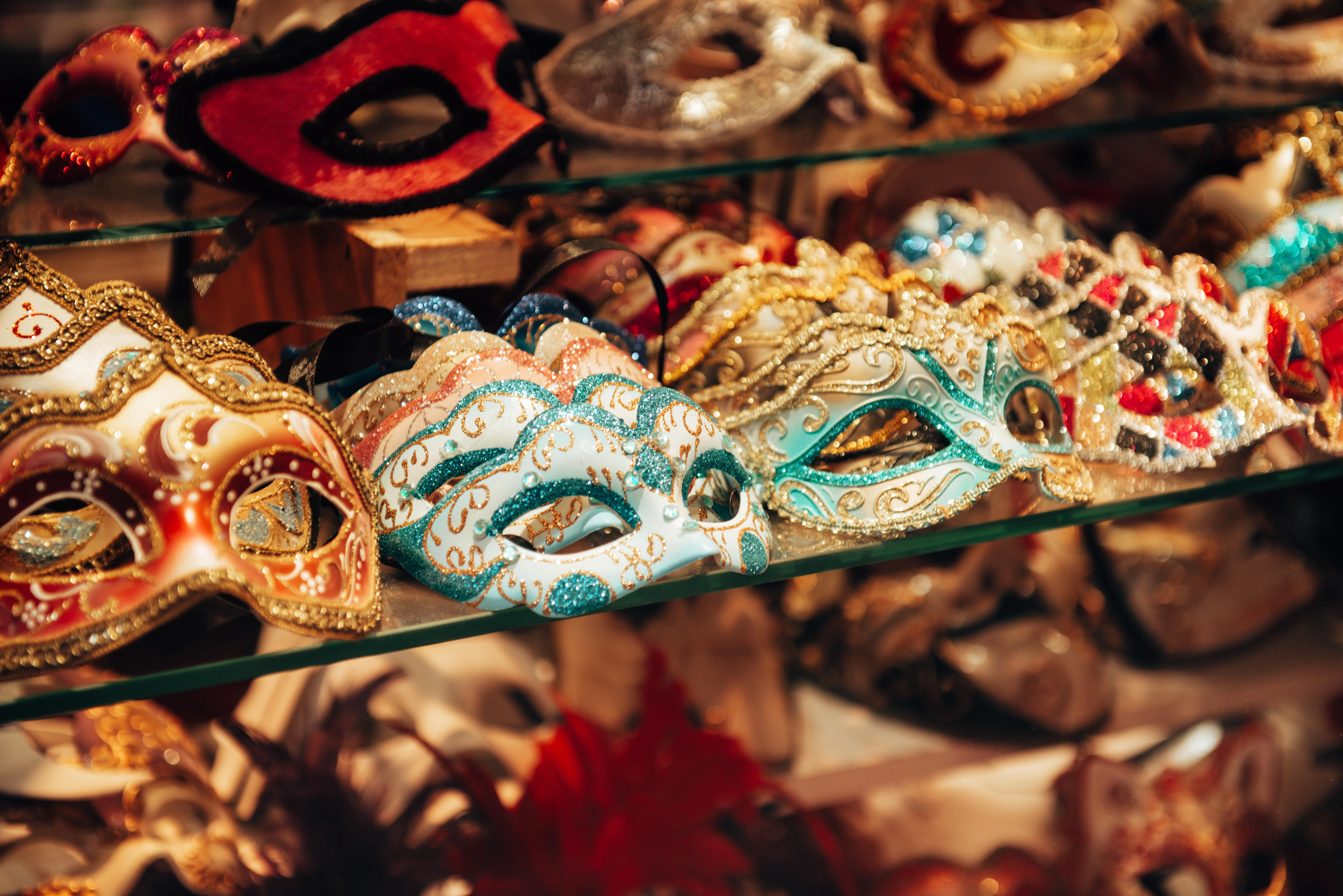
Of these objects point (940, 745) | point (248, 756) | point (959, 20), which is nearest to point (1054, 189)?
point (959, 20)

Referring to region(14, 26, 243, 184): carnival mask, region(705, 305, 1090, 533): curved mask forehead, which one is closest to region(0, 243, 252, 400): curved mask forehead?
region(14, 26, 243, 184): carnival mask

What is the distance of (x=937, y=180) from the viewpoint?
98 centimetres

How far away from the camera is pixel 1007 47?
0.89 m

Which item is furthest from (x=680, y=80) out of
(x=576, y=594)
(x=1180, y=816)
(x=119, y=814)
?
(x=1180, y=816)

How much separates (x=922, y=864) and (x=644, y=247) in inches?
26.4

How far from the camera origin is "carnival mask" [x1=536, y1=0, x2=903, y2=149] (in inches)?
31.0

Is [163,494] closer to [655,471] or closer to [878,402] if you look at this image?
[655,471]

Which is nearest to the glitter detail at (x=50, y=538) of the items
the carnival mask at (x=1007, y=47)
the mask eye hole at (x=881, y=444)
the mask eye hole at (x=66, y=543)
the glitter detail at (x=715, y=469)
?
the mask eye hole at (x=66, y=543)

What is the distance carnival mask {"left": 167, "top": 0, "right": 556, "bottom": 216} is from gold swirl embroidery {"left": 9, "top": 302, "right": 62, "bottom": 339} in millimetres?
129

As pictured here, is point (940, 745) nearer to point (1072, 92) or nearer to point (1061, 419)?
point (1061, 419)

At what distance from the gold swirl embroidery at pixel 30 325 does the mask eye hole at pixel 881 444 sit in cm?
47

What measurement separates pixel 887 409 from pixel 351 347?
347mm

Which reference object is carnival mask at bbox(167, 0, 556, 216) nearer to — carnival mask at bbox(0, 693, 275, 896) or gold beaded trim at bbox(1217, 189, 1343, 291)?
carnival mask at bbox(0, 693, 275, 896)

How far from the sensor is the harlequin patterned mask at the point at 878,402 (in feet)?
2.09
